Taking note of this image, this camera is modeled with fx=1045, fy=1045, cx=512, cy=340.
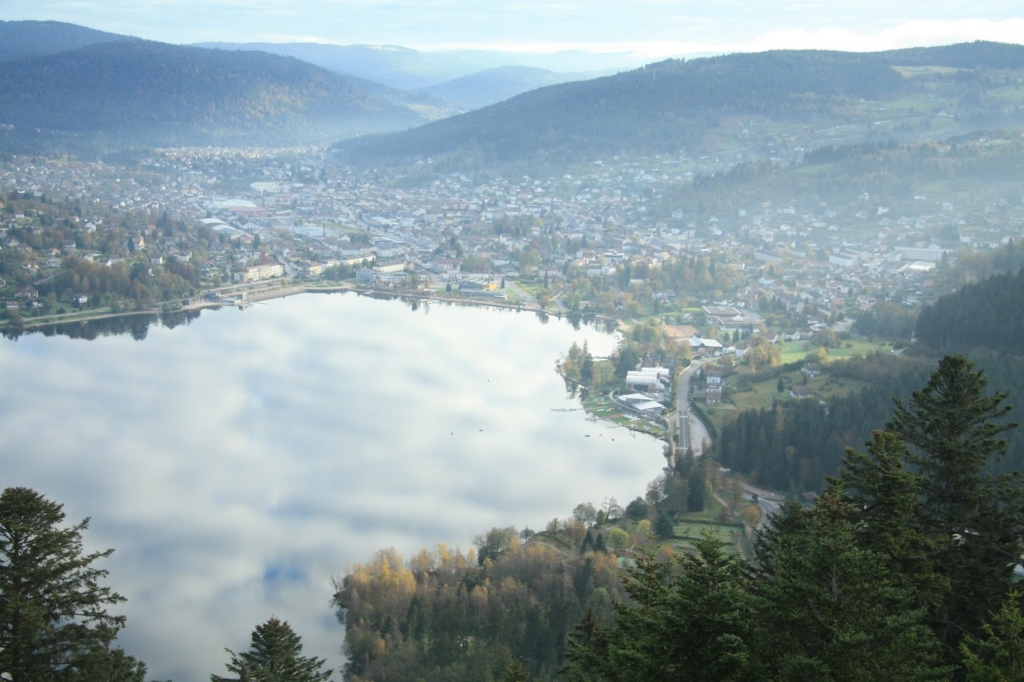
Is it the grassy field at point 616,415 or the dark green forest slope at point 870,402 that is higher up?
the dark green forest slope at point 870,402

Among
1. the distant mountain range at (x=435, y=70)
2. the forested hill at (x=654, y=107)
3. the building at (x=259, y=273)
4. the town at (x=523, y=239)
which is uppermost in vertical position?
the distant mountain range at (x=435, y=70)

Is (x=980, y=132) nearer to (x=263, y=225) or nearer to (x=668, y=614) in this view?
(x=263, y=225)

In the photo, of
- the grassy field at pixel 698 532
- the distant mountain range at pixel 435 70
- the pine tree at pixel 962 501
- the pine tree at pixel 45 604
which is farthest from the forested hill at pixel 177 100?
the pine tree at pixel 962 501

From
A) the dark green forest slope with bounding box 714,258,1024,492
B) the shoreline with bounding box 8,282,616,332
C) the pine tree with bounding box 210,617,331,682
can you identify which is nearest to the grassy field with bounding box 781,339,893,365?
the dark green forest slope with bounding box 714,258,1024,492

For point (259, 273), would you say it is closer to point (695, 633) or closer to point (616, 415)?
point (616, 415)

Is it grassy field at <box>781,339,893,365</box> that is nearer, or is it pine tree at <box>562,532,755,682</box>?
pine tree at <box>562,532,755,682</box>

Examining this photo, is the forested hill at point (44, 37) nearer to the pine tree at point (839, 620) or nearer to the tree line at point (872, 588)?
the tree line at point (872, 588)

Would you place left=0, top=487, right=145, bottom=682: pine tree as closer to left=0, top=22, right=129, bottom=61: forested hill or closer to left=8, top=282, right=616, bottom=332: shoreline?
left=8, top=282, right=616, bottom=332: shoreline
